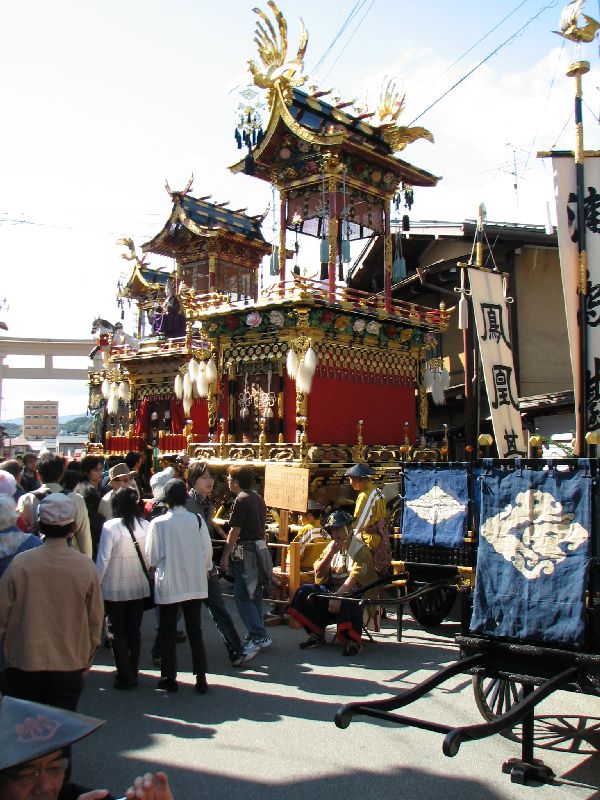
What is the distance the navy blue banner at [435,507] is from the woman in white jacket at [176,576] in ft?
8.81

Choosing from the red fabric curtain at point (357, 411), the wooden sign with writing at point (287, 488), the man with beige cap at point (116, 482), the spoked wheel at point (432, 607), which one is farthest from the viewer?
the red fabric curtain at point (357, 411)

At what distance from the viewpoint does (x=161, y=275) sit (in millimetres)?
31562

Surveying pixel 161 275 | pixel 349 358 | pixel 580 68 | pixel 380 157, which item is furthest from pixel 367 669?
pixel 161 275

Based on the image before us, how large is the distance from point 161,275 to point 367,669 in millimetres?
26178

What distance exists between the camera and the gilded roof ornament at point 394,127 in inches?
735

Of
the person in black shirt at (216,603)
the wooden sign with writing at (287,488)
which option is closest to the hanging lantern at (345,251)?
the wooden sign with writing at (287,488)

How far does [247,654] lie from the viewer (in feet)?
25.8

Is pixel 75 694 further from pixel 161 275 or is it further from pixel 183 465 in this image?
pixel 161 275

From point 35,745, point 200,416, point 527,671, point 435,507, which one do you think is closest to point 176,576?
point 435,507

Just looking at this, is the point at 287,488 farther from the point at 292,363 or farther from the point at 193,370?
the point at 193,370

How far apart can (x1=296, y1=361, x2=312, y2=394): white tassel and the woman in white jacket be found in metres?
9.16

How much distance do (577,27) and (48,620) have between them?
8.32 meters

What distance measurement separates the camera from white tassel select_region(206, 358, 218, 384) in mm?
18781

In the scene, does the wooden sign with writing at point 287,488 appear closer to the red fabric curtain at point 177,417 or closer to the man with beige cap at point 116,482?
the man with beige cap at point 116,482
